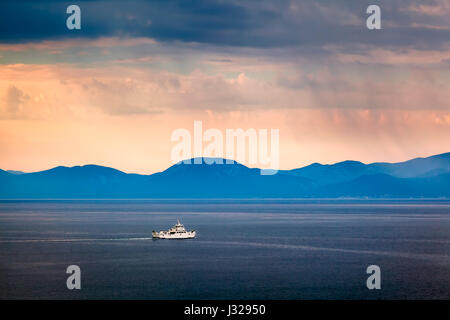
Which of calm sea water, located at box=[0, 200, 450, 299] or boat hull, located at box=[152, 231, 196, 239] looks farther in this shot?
boat hull, located at box=[152, 231, 196, 239]

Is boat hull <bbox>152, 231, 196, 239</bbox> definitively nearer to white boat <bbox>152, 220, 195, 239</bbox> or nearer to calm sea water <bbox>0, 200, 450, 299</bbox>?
white boat <bbox>152, 220, 195, 239</bbox>

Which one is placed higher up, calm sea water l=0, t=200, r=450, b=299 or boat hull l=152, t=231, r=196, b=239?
boat hull l=152, t=231, r=196, b=239

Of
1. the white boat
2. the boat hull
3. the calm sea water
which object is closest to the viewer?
the calm sea water

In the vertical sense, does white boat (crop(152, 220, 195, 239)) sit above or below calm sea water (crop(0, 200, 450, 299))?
above

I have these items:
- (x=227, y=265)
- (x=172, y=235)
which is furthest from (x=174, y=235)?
(x=227, y=265)

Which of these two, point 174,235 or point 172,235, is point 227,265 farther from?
point 174,235

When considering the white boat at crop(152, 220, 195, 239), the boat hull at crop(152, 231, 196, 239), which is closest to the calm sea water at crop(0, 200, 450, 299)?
the boat hull at crop(152, 231, 196, 239)

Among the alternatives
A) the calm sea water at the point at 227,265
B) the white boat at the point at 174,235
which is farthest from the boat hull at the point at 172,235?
the calm sea water at the point at 227,265

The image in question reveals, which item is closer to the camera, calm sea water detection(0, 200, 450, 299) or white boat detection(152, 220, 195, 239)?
calm sea water detection(0, 200, 450, 299)

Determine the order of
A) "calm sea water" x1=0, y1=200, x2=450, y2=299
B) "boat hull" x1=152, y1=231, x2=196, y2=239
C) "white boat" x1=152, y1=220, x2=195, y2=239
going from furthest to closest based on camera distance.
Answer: "white boat" x1=152, y1=220, x2=195, y2=239 → "boat hull" x1=152, y1=231, x2=196, y2=239 → "calm sea water" x1=0, y1=200, x2=450, y2=299

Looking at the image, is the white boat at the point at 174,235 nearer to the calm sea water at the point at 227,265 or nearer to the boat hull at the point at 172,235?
the boat hull at the point at 172,235

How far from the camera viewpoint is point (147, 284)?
87875 mm

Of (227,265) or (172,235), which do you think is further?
(172,235)
